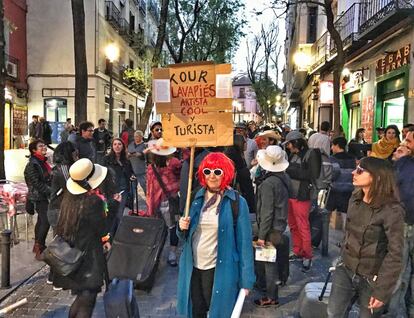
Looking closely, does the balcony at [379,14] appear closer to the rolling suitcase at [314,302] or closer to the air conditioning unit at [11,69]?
the rolling suitcase at [314,302]

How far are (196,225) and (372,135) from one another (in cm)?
1314

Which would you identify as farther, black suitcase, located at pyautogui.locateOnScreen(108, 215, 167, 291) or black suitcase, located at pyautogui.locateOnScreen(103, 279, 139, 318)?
black suitcase, located at pyautogui.locateOnScreen(108, 215, 167, 291)

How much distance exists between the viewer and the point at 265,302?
4895 mm

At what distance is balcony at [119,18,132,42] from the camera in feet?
107

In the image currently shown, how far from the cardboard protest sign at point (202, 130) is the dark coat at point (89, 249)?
96cm

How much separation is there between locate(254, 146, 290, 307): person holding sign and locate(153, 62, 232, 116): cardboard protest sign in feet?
3.61

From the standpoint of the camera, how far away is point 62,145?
5602 millimetres

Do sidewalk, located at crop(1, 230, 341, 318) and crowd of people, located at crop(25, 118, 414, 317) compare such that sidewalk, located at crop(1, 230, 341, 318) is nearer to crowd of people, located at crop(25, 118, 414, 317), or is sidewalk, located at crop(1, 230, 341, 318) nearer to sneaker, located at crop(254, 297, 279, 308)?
sneaker, located at crop(254, 297, 279, 308)

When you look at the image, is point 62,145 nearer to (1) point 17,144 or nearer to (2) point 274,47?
(1) point 17,144

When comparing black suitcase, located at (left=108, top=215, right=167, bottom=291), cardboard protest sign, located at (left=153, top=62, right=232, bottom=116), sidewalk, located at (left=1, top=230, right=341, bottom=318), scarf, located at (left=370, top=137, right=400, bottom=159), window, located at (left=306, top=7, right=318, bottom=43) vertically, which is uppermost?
window, located at (left=306, top=7, right=318, bottom=43)

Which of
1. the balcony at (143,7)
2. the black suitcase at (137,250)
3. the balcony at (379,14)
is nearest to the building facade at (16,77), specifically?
the balcony at (143,7)

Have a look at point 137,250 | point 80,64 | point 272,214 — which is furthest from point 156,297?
point 80,64

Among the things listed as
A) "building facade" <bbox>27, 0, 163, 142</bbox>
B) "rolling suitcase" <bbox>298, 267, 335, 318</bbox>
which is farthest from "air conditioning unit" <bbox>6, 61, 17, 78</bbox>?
"rolling suitcase" <bbox>298, 267, 335, 318</bbox>

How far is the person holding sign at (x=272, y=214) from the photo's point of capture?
4781 millimetres
